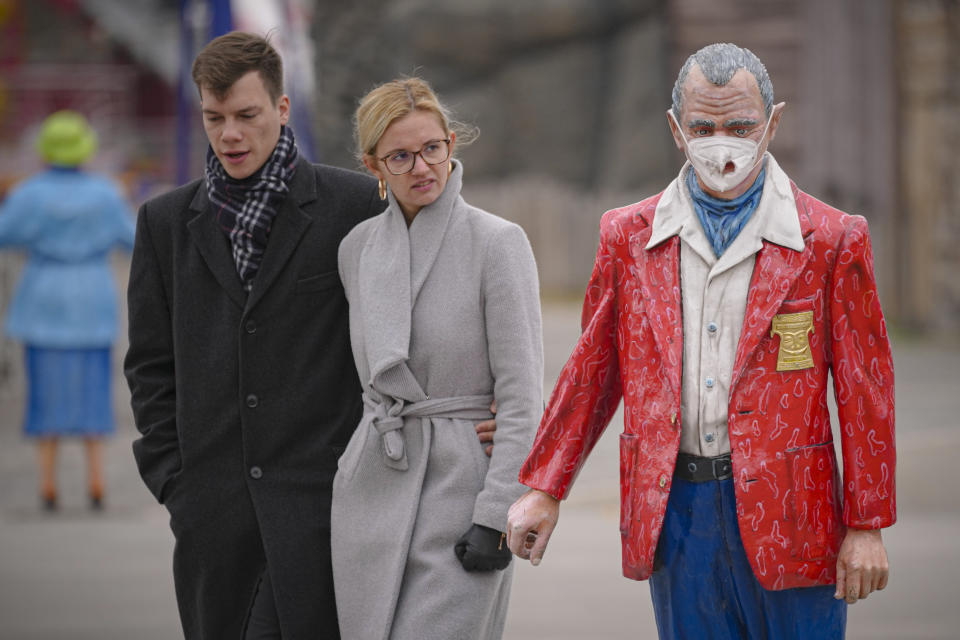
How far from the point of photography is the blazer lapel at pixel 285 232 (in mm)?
3631

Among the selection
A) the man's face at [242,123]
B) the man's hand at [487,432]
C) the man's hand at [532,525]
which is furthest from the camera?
the man's face at [242,123]

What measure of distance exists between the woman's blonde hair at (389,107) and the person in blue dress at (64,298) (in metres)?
4.71

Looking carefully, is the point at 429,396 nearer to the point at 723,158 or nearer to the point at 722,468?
the point at 722,468

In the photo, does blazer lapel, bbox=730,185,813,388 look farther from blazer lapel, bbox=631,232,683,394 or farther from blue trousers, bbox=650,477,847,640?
blue trousers, bbox=650,477,847,640

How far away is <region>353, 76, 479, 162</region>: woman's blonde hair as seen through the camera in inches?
134

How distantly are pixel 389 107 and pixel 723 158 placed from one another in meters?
0.86

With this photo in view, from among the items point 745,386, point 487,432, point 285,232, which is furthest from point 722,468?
point 285,232

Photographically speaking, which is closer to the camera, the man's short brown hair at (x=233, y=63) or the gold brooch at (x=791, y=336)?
the gold brooch at (x=791, y=336)

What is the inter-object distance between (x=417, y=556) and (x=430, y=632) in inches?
6.7

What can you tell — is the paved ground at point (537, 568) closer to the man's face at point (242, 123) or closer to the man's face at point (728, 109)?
the man's face at point (242, 123)

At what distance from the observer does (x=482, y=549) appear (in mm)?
3359

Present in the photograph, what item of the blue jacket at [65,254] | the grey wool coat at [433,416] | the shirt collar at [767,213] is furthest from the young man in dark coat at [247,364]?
the blue jacket at [65,254]

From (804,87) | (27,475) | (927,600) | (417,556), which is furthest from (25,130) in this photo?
(417,556)

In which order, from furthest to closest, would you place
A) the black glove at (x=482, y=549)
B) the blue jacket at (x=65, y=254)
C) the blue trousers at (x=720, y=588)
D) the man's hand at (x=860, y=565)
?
1. the blue jacket at (x=65, y=254)
2. the black glove at (x=482, y=549)
3. the blue trousers at (x=720, y=588)
4. the man's hand at (x=860, y=565)
